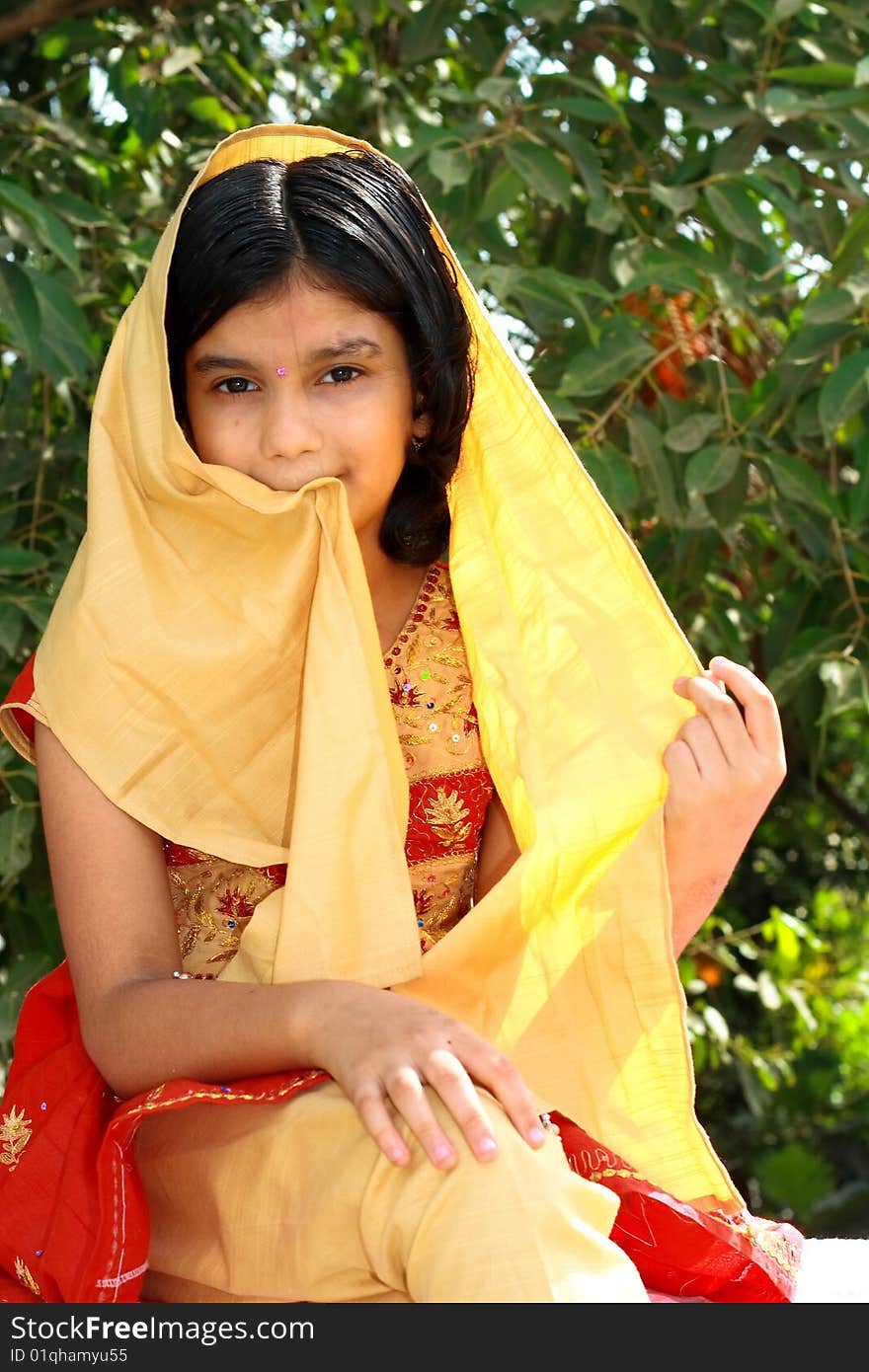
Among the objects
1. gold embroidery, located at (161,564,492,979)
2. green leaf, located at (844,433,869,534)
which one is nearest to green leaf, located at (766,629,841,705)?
green leaf, located at (844,433,869,534)

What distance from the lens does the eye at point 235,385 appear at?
161 cm

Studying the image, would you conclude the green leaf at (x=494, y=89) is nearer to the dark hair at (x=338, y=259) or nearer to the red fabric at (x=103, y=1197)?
the dark hair at (x=338, y=259)

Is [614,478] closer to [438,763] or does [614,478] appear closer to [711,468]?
[711,468]

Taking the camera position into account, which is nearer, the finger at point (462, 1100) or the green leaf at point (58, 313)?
the finger at point (462, 1100)

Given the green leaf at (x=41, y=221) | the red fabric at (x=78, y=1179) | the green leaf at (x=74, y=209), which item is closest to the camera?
the red fabric at (x=78, y=1179)

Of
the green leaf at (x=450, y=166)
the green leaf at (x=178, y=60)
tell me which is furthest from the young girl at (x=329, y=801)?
the green leaf at (x=178, y=60)

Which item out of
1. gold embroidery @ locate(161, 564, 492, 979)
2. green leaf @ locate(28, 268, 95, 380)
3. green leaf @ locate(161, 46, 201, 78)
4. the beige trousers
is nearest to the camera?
the beige trousers

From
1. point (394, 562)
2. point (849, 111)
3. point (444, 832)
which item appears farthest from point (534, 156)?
point (444, 832)

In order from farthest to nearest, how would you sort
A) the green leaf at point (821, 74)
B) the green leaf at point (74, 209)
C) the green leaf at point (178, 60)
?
the green leaf at point (178, 60)
the green leaf at point (74, 209)
the green leaf at point (821, 74)

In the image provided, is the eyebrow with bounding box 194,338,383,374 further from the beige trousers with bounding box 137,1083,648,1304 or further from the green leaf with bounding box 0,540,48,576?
the beige trousers with bounding box 137,1083,648,1304

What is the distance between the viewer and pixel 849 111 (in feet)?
6.82

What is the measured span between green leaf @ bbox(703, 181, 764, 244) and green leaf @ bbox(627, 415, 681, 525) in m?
0.28

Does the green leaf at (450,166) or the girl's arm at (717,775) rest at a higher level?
the green leaf at (450,166)

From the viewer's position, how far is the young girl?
132 cm
